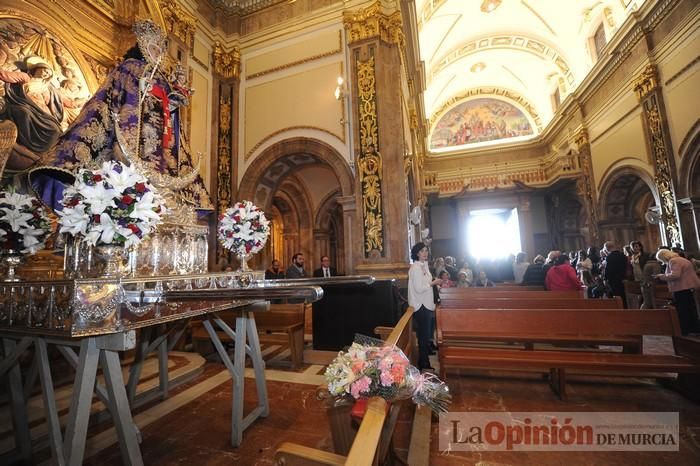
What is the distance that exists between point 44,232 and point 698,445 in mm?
5383

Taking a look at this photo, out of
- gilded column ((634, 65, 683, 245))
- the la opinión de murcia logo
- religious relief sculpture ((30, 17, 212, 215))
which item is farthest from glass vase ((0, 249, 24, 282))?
gilded column ((634, 65, 683, 245))

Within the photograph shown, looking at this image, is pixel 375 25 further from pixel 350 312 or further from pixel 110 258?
pixel 110 258

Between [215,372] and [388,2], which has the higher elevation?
[388,2]

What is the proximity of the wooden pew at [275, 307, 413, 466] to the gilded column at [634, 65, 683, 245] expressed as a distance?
10.1 m

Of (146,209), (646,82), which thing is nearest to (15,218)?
(146,209)

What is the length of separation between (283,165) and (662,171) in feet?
33.0

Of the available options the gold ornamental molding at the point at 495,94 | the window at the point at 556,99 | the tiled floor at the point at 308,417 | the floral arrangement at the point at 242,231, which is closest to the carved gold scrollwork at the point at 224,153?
the floral arrangement at the point at 242,231

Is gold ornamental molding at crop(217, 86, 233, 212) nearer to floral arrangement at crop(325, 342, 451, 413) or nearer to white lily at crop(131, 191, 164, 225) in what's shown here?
white lily at crop(131, 191, 164, 225)

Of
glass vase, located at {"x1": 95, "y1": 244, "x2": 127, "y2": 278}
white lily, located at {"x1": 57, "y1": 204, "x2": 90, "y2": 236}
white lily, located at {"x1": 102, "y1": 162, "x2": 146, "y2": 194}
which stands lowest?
glass vase, located at {"x1": 95, "y1": 244, "x2": 127, "y2": 278}

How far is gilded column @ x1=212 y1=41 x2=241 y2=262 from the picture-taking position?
7.10 metres

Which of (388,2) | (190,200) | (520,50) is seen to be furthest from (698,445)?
(520,50)

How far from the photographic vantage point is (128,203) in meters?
1.80

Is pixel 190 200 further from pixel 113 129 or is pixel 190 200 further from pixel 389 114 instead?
pixel 389 114

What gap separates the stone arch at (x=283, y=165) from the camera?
253 inches
